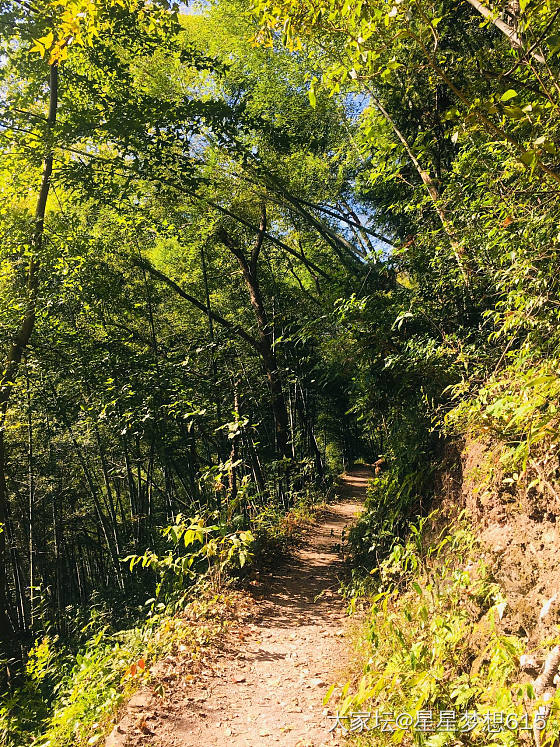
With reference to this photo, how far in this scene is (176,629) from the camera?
4.31 metres

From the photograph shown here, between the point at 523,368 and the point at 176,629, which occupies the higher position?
the point at 523,368

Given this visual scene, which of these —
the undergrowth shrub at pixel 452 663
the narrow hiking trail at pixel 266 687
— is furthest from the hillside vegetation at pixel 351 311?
the narrow hiking trail at pixel 266 687

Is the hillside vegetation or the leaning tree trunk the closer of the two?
the hillside vegetation

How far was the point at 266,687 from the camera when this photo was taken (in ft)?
11.6

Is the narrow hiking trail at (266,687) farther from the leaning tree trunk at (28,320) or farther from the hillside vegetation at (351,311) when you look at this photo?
the leaning tree trunk at (28,320)

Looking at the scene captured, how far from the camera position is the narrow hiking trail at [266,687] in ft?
9.64

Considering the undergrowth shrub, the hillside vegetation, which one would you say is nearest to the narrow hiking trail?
the hillside vegetation

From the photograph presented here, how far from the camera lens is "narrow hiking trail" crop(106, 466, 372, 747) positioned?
9.64 feet

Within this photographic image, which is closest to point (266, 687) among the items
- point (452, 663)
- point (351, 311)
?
point (452, 663)

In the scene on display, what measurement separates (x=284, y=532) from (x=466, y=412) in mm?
4748

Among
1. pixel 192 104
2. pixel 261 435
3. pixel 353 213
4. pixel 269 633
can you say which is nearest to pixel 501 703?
pixel 269 633

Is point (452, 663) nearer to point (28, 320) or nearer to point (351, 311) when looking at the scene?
point (351, 311)

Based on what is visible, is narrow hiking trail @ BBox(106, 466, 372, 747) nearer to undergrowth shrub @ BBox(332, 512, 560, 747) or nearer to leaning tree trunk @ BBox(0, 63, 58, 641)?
undergrowth shrub @ BBox(332, 512, 560, 747)

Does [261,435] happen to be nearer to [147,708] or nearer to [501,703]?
[147,708]
